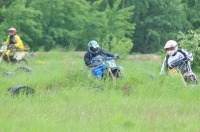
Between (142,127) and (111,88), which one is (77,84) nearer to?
(111,88)

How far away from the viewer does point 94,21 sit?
136 ft

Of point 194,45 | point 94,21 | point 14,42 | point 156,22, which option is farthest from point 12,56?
point 156,22

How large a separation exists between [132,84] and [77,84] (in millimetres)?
1341

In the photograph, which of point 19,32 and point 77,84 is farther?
point 19,32

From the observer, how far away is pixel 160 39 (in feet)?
157

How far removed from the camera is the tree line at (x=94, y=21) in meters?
36.9

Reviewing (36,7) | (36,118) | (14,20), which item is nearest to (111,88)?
(36,118)

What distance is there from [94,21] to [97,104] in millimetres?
32170

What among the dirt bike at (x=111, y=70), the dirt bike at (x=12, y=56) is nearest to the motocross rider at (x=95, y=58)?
the dirt bike at (x=111, y=70)

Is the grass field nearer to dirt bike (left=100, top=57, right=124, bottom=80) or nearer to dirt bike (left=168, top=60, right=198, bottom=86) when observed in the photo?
dirt bike (left=100, top=57, right=124, bottom=80)

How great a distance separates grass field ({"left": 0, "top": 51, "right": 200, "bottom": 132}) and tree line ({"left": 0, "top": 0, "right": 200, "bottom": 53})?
18505 millimetres

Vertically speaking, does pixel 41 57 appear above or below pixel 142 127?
below

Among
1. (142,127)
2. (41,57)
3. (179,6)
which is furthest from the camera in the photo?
(179,6)

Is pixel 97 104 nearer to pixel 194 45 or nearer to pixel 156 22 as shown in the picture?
pixel 194 45
